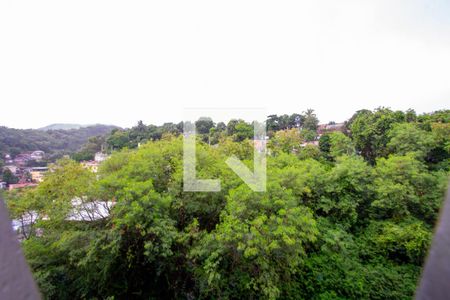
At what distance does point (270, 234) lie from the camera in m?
3.49

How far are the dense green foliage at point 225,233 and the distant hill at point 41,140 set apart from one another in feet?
12.2

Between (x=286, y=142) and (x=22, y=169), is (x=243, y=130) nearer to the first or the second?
(x=286, y=142)

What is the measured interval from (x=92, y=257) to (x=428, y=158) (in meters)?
11.4

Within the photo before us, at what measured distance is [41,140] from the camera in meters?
9.51

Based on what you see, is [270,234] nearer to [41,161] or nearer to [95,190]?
[95,190]

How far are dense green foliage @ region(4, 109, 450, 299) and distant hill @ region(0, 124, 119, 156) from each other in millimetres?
3729

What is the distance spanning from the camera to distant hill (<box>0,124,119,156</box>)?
24.8 ft

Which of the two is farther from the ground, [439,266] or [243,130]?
[439,266]

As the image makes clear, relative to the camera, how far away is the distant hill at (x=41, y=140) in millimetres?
7566

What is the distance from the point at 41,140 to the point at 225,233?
363 inches

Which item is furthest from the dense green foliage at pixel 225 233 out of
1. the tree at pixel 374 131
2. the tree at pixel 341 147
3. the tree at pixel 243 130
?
the tree at pixel 243 130

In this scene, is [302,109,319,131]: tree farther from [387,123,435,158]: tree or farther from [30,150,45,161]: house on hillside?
[30,150,45,161]: house on hillside

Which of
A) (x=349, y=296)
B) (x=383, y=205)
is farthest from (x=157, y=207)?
(x=383, y=205)

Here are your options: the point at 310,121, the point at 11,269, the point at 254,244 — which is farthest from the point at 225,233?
the point at 310,121
